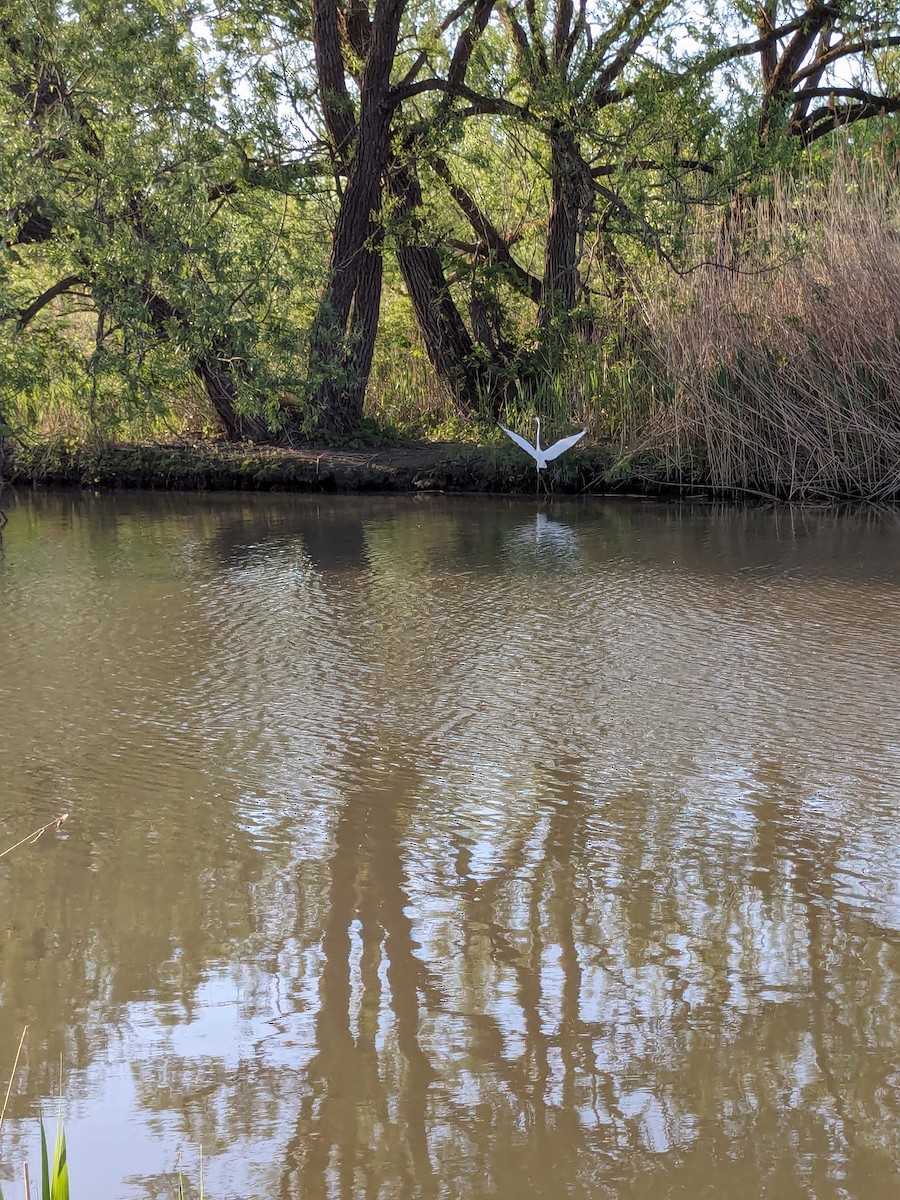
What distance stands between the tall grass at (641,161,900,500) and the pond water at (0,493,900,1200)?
13.1 ft

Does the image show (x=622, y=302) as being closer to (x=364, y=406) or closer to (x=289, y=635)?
(x=364, y=406)

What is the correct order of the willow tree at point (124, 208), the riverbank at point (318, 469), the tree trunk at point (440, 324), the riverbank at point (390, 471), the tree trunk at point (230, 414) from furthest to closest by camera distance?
the tree trunk at point (440, 324) → the tree trunk at point (230, 414) → the riverbank at point (318, 469) → the riverbank at point (390, 471) → the willow tree at point (124, 208)

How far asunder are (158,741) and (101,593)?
271cm

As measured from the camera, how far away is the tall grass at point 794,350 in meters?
9.65

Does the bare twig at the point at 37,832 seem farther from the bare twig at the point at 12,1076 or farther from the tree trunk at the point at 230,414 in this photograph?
the tree trunk at the point at 230,414

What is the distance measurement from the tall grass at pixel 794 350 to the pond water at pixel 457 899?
13.1ft

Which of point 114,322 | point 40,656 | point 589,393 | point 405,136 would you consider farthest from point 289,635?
point 405,136

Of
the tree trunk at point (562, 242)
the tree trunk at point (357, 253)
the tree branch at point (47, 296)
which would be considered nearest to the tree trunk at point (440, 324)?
the tree trunk at point (357, 253)

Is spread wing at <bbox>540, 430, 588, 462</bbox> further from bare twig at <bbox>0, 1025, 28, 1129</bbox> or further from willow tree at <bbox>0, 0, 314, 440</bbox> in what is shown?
bare twig at <bbox>0, 1025, 28, 1129</bbox>

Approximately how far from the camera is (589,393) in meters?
11.3

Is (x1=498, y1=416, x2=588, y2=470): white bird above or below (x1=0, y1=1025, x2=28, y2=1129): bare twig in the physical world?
above

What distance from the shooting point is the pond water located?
206cm

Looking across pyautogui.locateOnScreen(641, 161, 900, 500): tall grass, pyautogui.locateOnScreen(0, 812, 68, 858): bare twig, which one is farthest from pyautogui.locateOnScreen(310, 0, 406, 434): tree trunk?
pyautogui.locateOnScreen(0, 812, 68, 858): bare twig

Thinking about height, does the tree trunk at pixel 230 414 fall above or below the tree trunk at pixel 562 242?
below
